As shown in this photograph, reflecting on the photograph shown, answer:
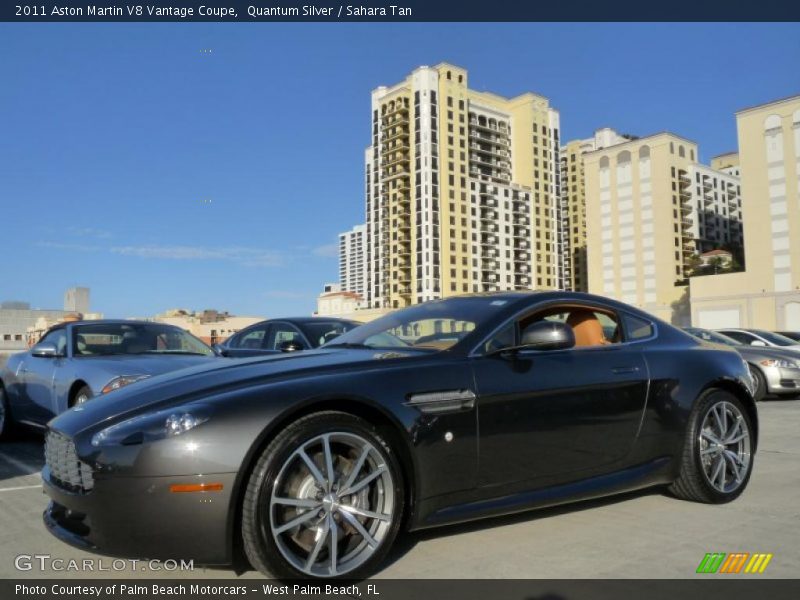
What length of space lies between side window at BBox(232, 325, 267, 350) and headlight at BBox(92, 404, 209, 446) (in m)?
7.13

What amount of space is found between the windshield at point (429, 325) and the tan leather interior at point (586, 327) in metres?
0.60

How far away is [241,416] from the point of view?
2.85 metres

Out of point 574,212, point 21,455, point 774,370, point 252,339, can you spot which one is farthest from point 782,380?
point 574,212

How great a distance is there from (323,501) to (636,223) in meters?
96.3

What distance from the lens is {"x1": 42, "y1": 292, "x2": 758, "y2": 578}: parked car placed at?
2.77m

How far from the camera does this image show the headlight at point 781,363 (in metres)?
11.5

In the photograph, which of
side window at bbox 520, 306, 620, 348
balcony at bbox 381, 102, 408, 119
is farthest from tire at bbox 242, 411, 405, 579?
balcony at bbox 381, 102, 408, 119

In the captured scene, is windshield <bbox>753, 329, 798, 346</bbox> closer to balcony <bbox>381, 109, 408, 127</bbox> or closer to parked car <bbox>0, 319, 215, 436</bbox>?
parked car <bbox>0, 319, 215, 436</bbox>

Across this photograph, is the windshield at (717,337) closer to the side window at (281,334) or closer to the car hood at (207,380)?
the side window at (281,334)

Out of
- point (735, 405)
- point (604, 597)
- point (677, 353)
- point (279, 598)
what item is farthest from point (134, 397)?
point (735, 405)

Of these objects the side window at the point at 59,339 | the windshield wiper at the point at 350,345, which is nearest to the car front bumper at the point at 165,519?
the windshield wiper at the point at 350,345

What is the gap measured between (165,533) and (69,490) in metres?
0.53

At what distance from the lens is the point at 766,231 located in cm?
6944

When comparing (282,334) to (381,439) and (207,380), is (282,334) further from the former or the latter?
(381,439)
